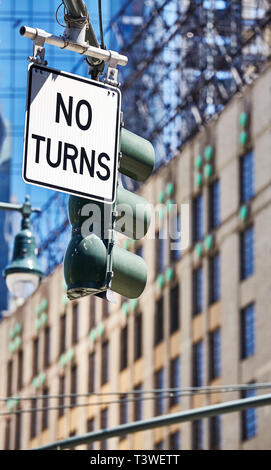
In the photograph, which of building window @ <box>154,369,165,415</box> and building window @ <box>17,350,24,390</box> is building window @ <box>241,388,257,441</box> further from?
building window @ <box>17,350,24,390</box>

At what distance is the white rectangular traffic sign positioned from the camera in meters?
9.81

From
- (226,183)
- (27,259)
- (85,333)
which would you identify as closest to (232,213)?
(226,183)

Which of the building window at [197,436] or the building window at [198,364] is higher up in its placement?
the building window at [198,364]

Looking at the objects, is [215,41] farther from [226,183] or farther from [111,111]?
[111,111]

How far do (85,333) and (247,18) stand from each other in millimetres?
15883

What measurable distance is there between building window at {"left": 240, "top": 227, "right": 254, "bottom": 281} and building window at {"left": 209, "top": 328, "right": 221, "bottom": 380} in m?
2.50

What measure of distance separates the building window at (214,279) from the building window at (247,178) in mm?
2572

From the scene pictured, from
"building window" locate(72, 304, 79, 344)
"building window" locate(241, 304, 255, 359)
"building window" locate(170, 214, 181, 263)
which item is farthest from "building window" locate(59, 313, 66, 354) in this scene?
"building window" locate(241, 304, 255, 359)

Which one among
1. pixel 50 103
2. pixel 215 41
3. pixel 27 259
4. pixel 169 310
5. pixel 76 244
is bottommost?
pixel 76 244

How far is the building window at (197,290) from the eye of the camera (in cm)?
5386

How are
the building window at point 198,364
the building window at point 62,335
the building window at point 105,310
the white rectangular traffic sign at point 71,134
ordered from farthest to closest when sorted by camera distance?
the building window at point 62,335 < the building window at point 105,310 < the building window at point 198,364 < the white rectangular traffic sign at point 71,134

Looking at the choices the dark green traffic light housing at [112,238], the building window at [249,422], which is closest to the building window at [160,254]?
the building window at [249,422]

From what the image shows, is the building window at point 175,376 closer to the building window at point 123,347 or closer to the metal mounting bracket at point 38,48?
the building window at point 123,347

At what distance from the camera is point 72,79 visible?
10.0 metres
